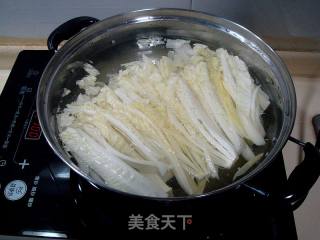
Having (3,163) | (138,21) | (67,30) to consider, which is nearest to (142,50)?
(138,21)

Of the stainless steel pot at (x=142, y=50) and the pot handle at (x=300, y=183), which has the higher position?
the stainless steel pot at (x=142, y=50)

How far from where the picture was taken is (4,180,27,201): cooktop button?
2.63ft

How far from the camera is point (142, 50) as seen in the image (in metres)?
1.00

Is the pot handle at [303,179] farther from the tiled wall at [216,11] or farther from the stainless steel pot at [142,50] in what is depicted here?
the tiled wall at [216,11]

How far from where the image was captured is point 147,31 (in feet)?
→ 3.21

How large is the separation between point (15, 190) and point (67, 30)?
393 millimetres

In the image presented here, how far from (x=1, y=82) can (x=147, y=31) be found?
0.51 metres

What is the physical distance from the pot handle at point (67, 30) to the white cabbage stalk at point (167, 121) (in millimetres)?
96

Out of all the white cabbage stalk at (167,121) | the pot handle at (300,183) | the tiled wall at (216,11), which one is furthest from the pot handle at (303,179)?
the tiled wall at (216,11)

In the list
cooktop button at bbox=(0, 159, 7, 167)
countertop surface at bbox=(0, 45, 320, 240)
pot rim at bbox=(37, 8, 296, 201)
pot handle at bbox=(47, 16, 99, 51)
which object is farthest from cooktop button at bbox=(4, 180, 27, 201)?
countertop surface at bbox=(0, 45, 320, 240)

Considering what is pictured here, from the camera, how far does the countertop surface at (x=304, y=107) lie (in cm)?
87

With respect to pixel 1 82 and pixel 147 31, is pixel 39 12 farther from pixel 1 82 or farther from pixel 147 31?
pixel 147 31

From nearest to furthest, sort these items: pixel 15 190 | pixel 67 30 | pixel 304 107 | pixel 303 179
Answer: pixel 303 179
pixel 15 190
pixel 67 30
pixel 304 107

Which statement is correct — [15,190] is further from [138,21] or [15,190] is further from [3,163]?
[138,21]
